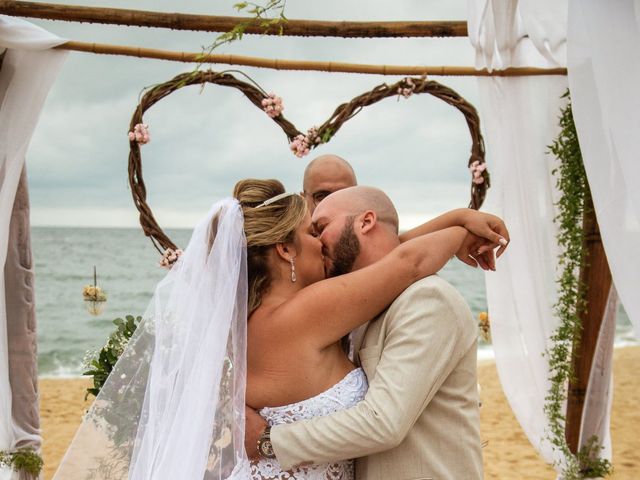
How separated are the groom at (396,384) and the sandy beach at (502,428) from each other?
513 cm

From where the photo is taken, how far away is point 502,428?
9.41m

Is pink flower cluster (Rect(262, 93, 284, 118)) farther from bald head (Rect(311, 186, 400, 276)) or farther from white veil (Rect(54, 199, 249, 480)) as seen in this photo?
white veil (Rect(54, 199, 249, 480))

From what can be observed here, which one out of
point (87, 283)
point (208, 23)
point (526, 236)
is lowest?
point (87, 283)

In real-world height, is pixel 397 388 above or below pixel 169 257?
below

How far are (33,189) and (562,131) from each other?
31284mm

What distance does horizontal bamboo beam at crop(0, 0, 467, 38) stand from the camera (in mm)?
3951

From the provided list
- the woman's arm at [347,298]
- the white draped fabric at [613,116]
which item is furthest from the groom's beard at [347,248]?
the white draped fabric at [613,116]

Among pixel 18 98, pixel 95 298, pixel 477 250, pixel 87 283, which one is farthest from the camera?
pixel 87 283

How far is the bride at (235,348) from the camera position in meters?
2.15

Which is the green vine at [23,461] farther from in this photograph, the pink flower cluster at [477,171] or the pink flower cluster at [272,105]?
the pink flower cluster at [477,171]

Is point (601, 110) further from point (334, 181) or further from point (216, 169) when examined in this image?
point (216, 169)

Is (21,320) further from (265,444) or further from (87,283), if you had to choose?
(87,283)

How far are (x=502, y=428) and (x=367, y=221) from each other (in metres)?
7.76

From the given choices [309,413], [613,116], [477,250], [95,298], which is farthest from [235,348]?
[95,298]
